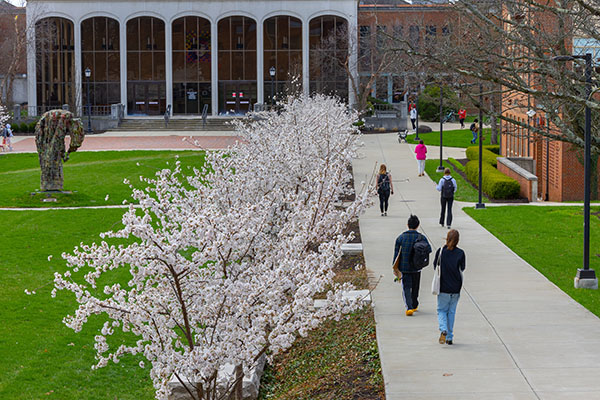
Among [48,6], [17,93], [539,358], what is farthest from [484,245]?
[17,93]

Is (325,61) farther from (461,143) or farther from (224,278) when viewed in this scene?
(224,278)

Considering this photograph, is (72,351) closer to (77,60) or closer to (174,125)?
(174,125)

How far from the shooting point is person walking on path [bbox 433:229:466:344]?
40.3ft

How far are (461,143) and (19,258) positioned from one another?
128 feet

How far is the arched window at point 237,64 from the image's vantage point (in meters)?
71.5

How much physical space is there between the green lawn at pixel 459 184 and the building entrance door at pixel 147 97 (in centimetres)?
3392

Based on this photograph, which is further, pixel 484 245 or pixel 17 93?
pixel 17 93

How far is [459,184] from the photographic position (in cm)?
3588

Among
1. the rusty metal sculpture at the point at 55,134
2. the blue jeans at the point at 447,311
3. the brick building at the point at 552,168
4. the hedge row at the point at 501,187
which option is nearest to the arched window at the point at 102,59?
the brick building at the point at 552,168

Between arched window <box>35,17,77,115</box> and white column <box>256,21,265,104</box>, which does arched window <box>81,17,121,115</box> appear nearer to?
arched window <box>35,17,77,115</box>

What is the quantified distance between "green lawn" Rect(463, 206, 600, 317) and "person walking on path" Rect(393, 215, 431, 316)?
121 inches

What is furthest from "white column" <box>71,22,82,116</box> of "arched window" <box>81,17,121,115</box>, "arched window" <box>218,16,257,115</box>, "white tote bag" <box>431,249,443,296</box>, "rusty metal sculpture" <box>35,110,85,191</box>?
"white tote bag" <box>431,249,443,296</box>

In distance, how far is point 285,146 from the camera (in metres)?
17.0

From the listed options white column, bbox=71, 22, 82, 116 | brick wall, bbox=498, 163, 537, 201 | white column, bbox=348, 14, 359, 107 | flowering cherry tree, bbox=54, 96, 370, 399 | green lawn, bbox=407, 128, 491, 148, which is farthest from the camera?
white column, bbox=71, 22, 82, 116
